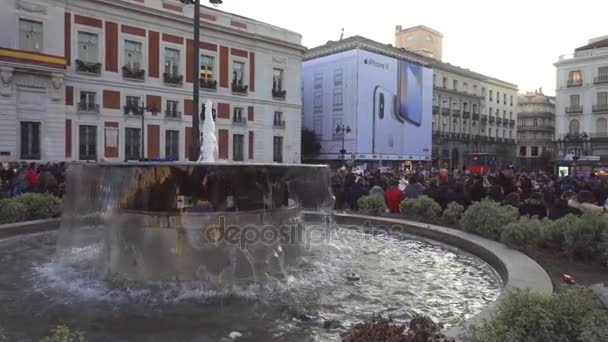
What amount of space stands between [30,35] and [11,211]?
22.5m

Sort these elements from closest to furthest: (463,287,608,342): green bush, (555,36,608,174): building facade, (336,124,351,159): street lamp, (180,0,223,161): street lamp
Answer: (463,287,608,342): green bush, (180,0,223,161): street lamp, (336,124,351,159): street lamp, (555,36,608,174): building facade

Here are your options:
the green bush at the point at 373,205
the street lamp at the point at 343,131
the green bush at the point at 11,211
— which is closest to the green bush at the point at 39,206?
the green bush at the point at 11,211

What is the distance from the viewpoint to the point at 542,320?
10.1 ft

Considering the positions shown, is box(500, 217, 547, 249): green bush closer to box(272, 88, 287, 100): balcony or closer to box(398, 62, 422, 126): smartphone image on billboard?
box(272, 88, 287, 100): balcony

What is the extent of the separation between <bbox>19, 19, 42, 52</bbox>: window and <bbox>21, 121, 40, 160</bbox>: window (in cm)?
454

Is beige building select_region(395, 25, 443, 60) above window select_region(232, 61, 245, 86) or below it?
above

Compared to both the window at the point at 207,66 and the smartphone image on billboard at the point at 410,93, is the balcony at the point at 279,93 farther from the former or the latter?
the smartphone image on billboard at the point at 410,93

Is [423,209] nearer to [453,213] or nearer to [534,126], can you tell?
[453,213]

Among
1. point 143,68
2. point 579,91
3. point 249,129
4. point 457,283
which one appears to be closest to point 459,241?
point 457,283

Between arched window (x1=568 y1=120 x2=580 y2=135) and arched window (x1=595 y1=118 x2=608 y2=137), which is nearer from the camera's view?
arched window (x1=595 y1=118 x2=608 y2=137)

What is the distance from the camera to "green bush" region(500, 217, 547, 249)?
23.4 ft

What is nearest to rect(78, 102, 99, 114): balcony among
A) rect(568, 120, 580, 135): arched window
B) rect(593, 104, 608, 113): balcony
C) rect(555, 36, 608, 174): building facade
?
rect(555, 36, 608, 174): building facade

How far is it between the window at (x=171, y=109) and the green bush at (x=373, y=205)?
25.8 metres

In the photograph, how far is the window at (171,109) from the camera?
112 feet
